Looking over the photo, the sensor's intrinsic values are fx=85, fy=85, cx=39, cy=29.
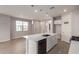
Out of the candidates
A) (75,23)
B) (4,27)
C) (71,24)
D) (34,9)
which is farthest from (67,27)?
(4,27)

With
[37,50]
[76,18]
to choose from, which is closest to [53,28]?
[76,18]

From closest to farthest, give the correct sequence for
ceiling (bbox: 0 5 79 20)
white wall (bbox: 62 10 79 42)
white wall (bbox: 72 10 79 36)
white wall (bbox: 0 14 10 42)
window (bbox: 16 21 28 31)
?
ceiling (bbox: 0 5 79 20) < white wall (bbox: 72 10 79 36) < white wall (bbox: 62 10 79 42) < white wall (bbox: 0 14 10 42) < window (bbox: 16 21 28 31)

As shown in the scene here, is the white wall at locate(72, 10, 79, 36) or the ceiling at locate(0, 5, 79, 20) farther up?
the ceiling at locate(0, 5, 79, 20)

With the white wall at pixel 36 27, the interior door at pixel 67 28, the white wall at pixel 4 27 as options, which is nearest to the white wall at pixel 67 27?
the interior door at pixel 67 28

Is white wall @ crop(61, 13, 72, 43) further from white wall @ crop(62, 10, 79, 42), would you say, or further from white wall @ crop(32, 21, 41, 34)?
white wall @ crop(32, 21, 41, 34)

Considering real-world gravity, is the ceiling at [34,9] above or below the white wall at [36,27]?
above

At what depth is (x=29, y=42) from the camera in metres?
3.81

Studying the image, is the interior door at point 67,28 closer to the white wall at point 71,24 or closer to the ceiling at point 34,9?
the white wall at point 71,24

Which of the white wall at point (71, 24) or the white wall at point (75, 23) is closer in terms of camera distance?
the white wall at point (75, 23)

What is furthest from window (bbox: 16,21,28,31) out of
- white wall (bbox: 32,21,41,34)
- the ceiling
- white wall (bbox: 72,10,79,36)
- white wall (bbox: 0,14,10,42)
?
white wall (bbox: 72,10,79,36)

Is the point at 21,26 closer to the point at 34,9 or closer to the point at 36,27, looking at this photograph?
the point at 36,27

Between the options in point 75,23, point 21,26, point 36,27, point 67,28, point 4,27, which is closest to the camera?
point 75,23

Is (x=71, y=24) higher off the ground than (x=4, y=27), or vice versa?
(x=71, y=24)
